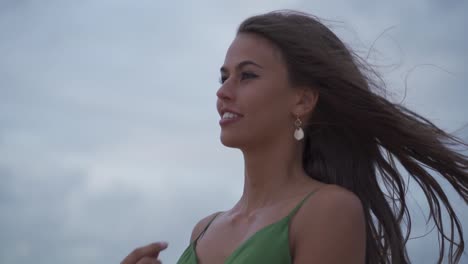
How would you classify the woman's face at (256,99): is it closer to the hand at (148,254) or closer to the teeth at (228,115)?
the teeth at (228,115)

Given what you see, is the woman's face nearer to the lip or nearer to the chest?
the lip

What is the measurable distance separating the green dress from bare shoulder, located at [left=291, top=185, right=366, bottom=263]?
0.06 m

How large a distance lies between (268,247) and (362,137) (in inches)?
50.4

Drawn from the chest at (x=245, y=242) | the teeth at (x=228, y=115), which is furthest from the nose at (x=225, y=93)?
the chest at (x=245, y=242)

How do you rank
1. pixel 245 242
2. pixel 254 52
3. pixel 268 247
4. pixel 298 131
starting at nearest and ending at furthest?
1. pixel 268 247
2. pixel 245 242
3. pixel 298 131
4. pixel 254 52

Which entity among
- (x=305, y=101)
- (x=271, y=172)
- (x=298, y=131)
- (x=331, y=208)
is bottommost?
(x=331, y=208)

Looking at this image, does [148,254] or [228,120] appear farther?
[228,120]

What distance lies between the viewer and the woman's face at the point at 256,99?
15.6 ft

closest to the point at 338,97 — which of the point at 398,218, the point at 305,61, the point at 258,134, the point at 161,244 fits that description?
the point at 305,61

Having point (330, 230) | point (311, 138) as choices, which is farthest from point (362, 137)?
point (330, 230)

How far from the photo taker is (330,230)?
4.09 meters

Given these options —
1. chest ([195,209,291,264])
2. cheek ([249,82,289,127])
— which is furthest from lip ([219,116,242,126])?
chest ([195,209,291,264])

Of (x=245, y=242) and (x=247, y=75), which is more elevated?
(x=247, y=75)

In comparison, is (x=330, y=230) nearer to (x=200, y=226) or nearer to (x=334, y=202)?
(x=334, y=202)
